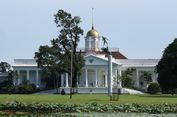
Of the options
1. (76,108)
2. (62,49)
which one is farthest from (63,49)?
(76,108)

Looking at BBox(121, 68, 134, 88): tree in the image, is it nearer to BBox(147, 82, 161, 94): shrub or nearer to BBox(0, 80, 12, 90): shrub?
BBox(147, 82, 161, 94): shrub

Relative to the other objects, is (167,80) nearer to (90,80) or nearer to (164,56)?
(164,56)

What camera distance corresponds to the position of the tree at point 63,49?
107 m

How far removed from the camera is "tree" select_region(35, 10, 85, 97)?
352ft

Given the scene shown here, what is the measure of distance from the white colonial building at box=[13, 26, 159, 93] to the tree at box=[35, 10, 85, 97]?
80.0 feet

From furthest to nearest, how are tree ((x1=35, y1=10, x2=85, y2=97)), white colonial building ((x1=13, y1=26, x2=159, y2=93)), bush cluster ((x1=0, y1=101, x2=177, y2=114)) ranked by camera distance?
white colonial building ((x1=13, y1=26, x2=159, y2=93))
tree ((x1=35, y1=10, x2=85, y2=97))
bush cluster ((x1=0, y1=101, x2=177, y2=114))

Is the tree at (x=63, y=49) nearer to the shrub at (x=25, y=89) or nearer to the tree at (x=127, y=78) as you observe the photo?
the shrub at (x=25, y=89)

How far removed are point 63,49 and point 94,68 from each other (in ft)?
107

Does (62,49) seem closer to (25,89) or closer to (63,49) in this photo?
(63,49)

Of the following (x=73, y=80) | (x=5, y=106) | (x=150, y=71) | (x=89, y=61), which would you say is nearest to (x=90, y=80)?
(x=89, y=61)

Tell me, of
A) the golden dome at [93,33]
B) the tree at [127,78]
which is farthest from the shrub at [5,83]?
the tree at [127,78]

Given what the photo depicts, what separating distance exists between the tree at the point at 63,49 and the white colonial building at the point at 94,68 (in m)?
24.4

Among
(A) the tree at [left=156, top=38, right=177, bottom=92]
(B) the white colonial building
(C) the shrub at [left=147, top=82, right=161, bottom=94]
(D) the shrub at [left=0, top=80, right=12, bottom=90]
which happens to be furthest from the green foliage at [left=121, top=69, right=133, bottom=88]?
(A) the tree at [left=156, top=38, right=177, bottom=92]

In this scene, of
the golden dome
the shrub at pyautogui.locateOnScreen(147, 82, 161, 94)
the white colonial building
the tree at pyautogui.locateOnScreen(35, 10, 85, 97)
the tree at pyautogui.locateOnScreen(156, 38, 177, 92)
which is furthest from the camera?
the golden dome
